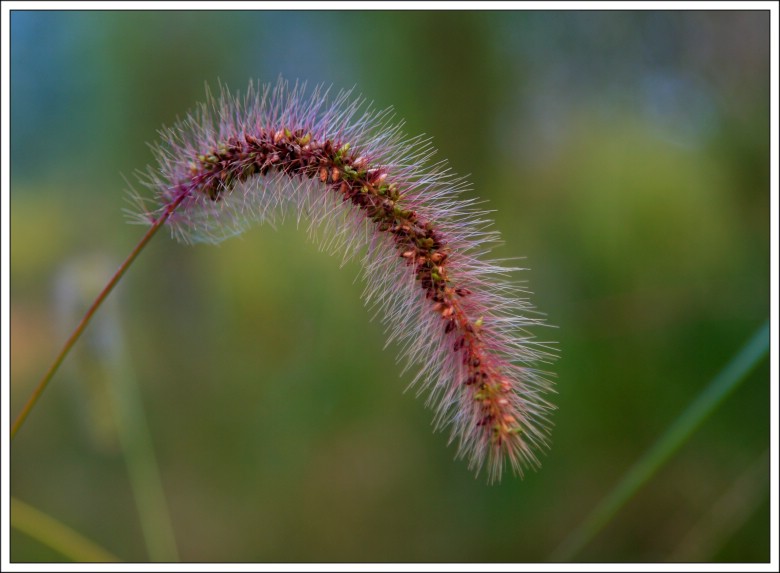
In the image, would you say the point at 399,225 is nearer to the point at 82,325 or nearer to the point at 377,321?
the point at 82,325

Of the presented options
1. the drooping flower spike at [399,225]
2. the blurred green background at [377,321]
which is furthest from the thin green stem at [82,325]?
the blurred green background at [377,321]

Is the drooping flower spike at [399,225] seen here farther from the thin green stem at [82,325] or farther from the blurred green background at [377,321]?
the blurred green background at [377,321]

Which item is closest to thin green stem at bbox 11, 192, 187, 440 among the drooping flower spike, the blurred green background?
the drooping flower spike

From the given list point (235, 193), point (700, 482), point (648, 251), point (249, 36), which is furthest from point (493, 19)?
point (700, 482)

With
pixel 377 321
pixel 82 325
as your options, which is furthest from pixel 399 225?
pixel 377 321

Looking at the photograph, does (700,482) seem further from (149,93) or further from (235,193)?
(149,93)

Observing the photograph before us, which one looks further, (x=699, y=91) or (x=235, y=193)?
(x=699, y=91)

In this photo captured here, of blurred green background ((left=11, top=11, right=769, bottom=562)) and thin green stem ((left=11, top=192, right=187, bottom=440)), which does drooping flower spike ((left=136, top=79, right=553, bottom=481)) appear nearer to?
thin green stem ((left=11, top=192, right=187, bottom=440))
